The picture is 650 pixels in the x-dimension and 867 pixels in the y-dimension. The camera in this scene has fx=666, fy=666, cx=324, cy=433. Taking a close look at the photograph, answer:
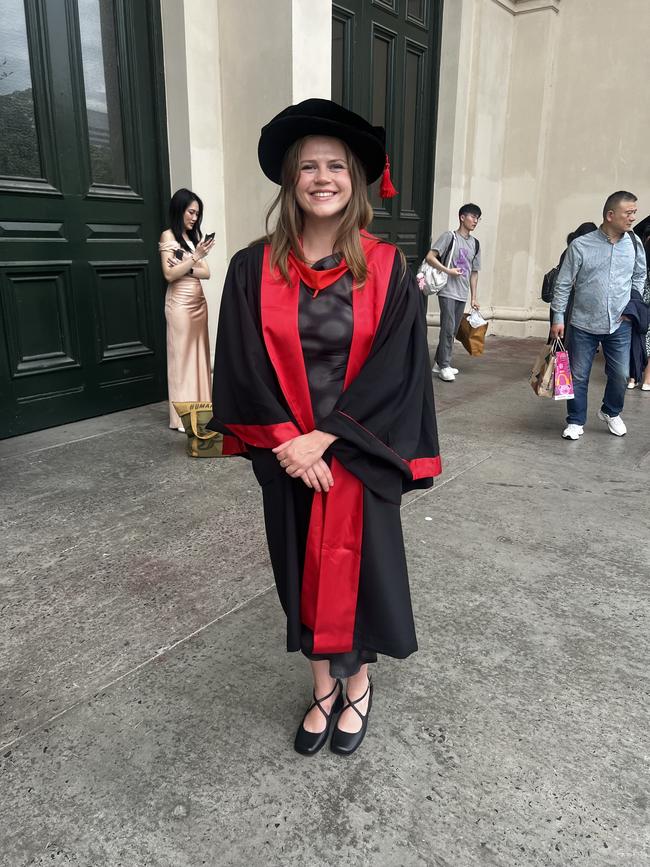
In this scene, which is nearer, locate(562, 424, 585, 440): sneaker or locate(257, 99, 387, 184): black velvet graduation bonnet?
locate(257, 99, 387, 184): black velvet graduation bonnet

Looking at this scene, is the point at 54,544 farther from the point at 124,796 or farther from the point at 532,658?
the point at 532,658

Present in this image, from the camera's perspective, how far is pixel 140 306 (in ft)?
20.6

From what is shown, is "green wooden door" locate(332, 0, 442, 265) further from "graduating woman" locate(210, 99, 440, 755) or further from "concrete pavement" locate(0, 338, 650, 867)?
"graduating woman" locate(210, 99, 440, 755)

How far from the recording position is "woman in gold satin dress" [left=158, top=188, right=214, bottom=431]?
17.3 feet

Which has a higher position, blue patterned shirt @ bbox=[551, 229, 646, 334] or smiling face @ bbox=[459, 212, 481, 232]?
smiling face @ bbox=[459, 212, 481, 232]

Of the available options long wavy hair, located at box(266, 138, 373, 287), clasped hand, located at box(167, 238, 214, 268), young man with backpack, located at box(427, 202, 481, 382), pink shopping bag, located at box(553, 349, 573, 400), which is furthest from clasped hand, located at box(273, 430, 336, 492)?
young man with backpack, located at box(427, 202, 481, 382)

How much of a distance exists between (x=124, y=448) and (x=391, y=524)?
3.63 m

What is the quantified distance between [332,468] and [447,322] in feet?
20.4

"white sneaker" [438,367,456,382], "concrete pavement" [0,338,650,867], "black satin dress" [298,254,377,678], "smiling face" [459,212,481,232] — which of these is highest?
"smiling face" [459,212,481,232]

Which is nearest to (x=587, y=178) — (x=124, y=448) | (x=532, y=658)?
(x=124, y=448)

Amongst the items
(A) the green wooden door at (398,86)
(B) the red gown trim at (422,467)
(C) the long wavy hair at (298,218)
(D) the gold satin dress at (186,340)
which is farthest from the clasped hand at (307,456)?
(A) the green wooden door at (398,86)

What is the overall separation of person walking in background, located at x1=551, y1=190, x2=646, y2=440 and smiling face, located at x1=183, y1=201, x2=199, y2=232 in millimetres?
2986

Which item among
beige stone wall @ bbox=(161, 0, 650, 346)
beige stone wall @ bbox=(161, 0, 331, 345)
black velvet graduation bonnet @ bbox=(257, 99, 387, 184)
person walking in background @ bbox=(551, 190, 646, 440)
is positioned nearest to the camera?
black velvet graduation bonnet @ bbox=(257, 99, 387, 184)

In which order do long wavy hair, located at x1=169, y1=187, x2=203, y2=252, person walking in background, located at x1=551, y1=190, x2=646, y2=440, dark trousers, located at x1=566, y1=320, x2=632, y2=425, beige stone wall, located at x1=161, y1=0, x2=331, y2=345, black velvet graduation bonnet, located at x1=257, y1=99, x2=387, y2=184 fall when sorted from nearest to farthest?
black velvet graduation bonnet, located at x1=257, y1=99, x2=387, y2=184, long wavy hair, located at x1=169, y1=187, x2=203, y2=252, person walking in background, located at x1=551, y1=190, x2=646, y2=440, dark trousers, located at x1=566, y1=320, x2=632, y2=425, beige stone wall, located at x1=161, y1=0, x2=331, y2=345
